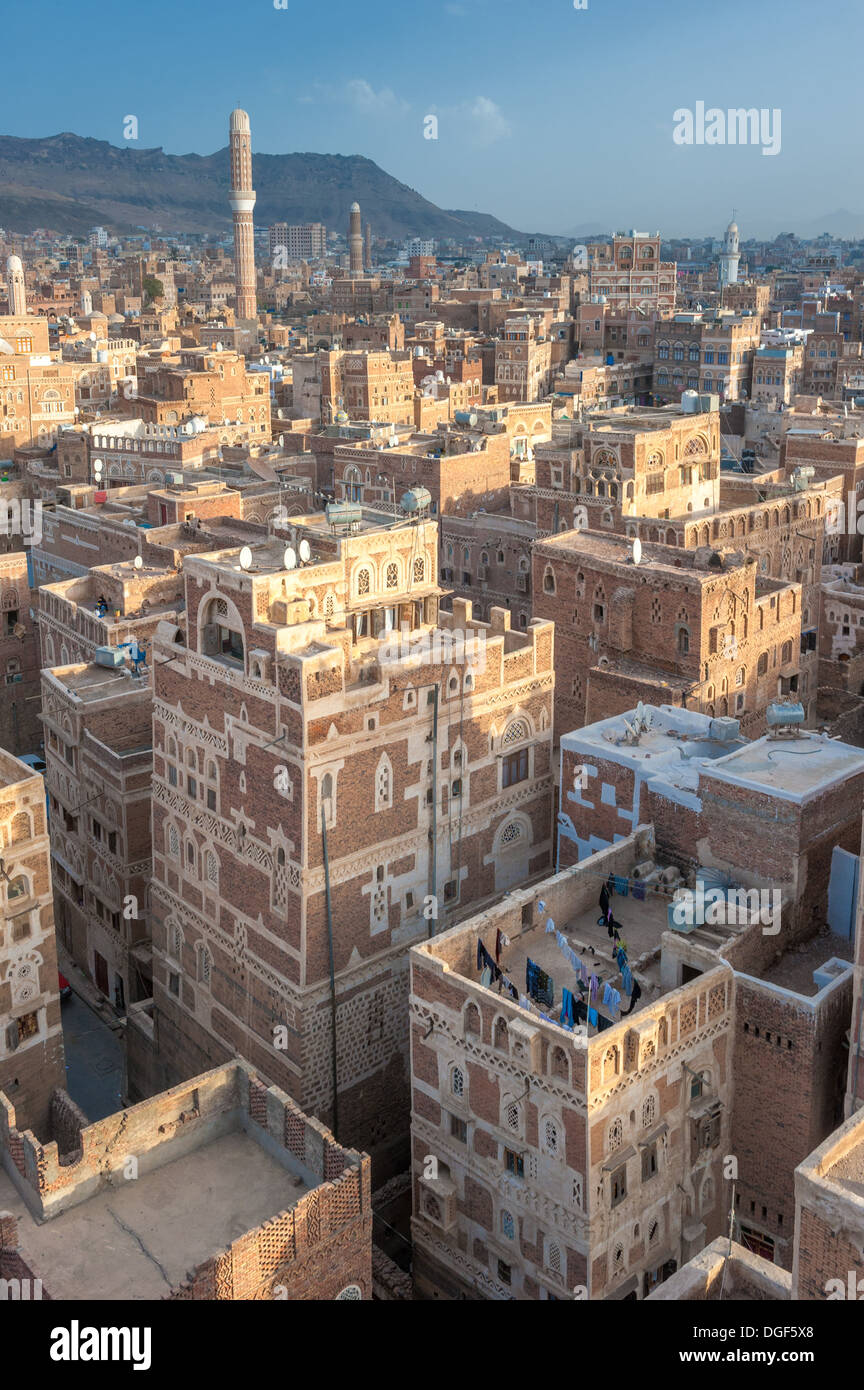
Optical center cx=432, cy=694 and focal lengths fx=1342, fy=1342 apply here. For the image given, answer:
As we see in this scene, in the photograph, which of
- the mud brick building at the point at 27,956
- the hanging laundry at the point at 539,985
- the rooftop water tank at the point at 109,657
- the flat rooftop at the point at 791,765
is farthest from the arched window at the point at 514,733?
the rooftop water tank at the point at 109,657

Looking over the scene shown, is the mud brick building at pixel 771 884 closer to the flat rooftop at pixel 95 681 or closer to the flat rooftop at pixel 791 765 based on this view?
the flat rooftop at pixel 791 765

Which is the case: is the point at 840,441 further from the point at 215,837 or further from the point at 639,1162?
the point at 639,1162

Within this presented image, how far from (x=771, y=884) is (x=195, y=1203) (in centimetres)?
1510

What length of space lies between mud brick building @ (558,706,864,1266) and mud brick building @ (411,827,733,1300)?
0.82 metres

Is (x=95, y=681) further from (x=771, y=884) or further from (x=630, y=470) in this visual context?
(x=771, y=884)

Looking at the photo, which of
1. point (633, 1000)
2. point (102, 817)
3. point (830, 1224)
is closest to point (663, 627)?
point (102, 817)

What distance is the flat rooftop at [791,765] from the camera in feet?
105

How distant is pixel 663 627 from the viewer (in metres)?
49.0

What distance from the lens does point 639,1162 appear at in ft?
93.3

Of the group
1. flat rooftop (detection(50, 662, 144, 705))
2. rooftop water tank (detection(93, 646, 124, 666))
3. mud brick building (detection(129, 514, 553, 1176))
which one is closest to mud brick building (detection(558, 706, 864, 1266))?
mud brick building (detection(129, 514, 553, 1176))

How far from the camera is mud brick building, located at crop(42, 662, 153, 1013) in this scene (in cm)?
4384

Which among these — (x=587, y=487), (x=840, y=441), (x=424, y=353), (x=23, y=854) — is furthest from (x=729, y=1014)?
(x=424, y=353)

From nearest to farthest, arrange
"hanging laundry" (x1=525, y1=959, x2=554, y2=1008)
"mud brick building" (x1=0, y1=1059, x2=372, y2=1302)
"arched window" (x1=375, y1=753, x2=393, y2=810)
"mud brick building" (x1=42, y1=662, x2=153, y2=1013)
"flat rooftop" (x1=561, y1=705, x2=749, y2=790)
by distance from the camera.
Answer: "mud brick building" (x1=0, y1=1059, x2=372, y2=1302)
"hanging laundry" (x1=525, y1=959, x2=554, y2=1008)
"arched window" (x1=375, y1=753, x2=393, y2=810)
"flat rooftop" (x1=561, y1=705, x2=749, y2=790)
"mud brick building" (x1=42, y1=662, x2=153, y2=1013)

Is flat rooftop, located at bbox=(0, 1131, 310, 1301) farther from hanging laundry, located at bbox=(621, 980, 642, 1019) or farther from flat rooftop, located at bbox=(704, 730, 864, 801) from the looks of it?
flat rooftop, located at bbox=(704, 730, 864, 801)
